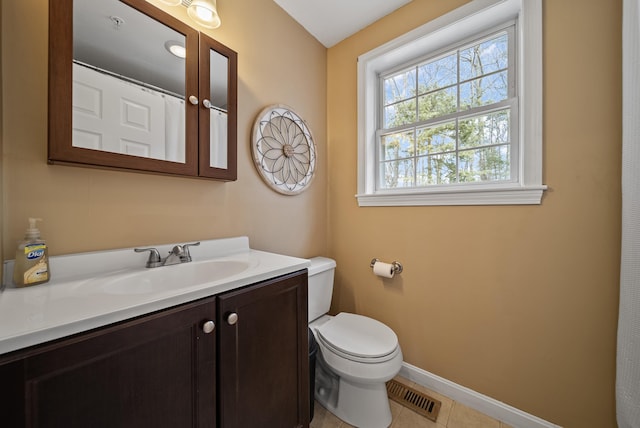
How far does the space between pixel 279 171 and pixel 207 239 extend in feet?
2.01

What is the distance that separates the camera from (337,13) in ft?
5.33

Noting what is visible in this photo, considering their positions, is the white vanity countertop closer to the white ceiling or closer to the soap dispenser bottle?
the soap dispenser bottle

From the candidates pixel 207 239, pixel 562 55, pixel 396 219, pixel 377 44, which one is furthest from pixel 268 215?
pixel 562 55

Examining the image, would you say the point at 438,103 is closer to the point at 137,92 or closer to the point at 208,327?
the point at 137,92

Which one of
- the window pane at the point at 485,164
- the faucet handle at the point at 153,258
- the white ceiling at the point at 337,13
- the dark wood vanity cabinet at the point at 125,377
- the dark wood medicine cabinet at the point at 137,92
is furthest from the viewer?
the white ceiling at the point at 337,13

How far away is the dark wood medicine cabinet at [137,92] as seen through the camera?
80 cm

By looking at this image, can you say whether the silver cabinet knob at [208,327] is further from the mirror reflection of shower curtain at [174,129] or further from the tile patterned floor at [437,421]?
the tile patterned floor at [437,421]

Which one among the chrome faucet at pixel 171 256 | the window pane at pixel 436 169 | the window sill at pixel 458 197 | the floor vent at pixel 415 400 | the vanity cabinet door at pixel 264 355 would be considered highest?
the window pane at pixel 436 169

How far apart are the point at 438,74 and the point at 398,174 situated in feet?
2.26

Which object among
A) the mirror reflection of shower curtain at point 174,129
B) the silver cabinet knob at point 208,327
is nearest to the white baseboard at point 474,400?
the silver cabinet knob at point 208,327

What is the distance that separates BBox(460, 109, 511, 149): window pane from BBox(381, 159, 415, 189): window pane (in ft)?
1.12

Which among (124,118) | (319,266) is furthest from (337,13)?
(319,266)

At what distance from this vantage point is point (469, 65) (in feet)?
4.86

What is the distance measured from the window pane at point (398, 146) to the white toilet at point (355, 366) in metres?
1.01
